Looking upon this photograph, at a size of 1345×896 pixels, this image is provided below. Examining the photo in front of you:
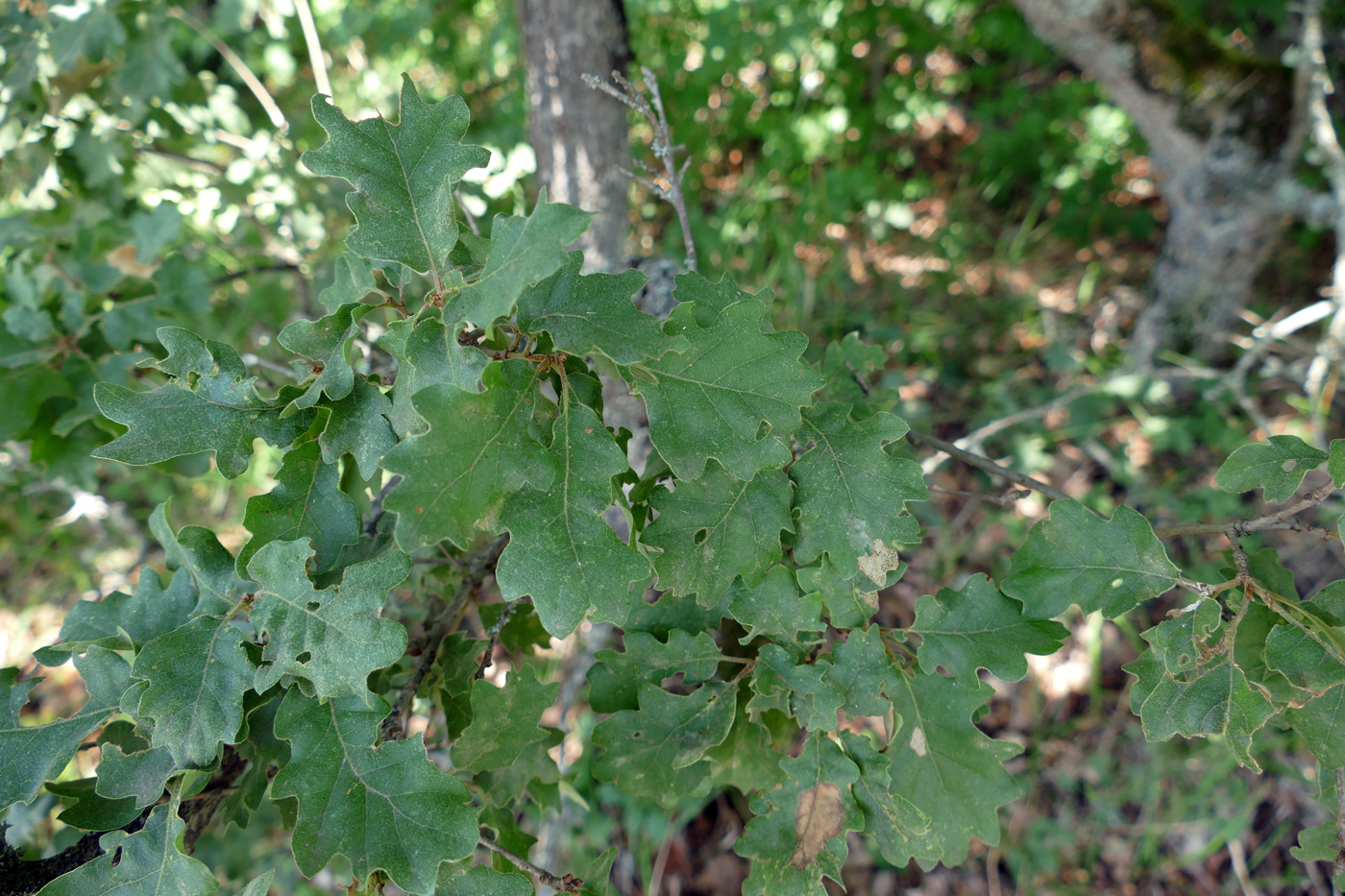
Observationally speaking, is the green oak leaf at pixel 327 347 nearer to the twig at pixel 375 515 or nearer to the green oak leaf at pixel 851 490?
the twig at pixel 375 515

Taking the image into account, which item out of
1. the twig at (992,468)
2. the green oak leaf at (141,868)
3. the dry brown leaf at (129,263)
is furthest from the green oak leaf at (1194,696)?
the dry brown leaf at (129,263)

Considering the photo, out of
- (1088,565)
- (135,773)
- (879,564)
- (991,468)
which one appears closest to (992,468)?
(991,468)

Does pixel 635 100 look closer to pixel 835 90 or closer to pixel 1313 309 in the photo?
pixel 1313 309

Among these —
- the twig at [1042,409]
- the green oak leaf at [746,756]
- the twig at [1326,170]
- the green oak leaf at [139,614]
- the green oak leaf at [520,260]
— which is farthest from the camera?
the twig at [1326,170]

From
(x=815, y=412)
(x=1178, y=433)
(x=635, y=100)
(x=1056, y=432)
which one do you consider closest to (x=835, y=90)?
(x=1056, y=432)

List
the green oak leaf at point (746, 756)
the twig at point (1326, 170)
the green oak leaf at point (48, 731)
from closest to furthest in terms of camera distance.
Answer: the green oak leaf at point (48, 731) < the green oak leaf at point (746, 756) < the twig at point (1326, 170)
